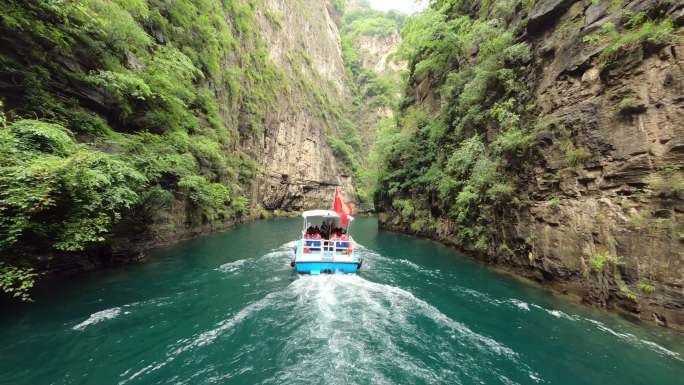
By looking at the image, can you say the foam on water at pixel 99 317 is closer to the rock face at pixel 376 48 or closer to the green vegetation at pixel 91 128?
the green vegetation at pixel 91 128

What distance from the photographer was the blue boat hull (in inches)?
409

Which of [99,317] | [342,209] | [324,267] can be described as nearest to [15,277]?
[99,317]

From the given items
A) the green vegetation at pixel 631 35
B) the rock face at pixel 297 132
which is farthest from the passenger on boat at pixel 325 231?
the rock face at pixel 297 132

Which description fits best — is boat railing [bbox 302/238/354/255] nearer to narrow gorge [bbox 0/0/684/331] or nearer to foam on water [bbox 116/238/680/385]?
foam on water [bbox 116/238/680/385]

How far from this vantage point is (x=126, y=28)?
33.8 ft

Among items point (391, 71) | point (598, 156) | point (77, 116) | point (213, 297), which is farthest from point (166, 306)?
point (391, 71)

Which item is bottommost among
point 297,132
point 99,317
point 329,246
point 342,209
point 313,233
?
point 99,317

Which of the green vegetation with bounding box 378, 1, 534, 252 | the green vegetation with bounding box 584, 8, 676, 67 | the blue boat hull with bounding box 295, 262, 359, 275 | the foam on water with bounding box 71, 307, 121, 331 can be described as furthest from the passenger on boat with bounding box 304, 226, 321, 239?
the green vegetation with bounding box 584, 8, 676, 67

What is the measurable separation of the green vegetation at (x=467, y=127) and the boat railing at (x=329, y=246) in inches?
252

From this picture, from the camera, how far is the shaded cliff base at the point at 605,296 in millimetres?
5980

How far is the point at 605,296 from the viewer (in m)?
7.09

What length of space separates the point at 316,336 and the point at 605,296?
317 inches

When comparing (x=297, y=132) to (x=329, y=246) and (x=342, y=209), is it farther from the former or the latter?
(x=329, y=246)

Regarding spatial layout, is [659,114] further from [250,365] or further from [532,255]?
[250,365]
